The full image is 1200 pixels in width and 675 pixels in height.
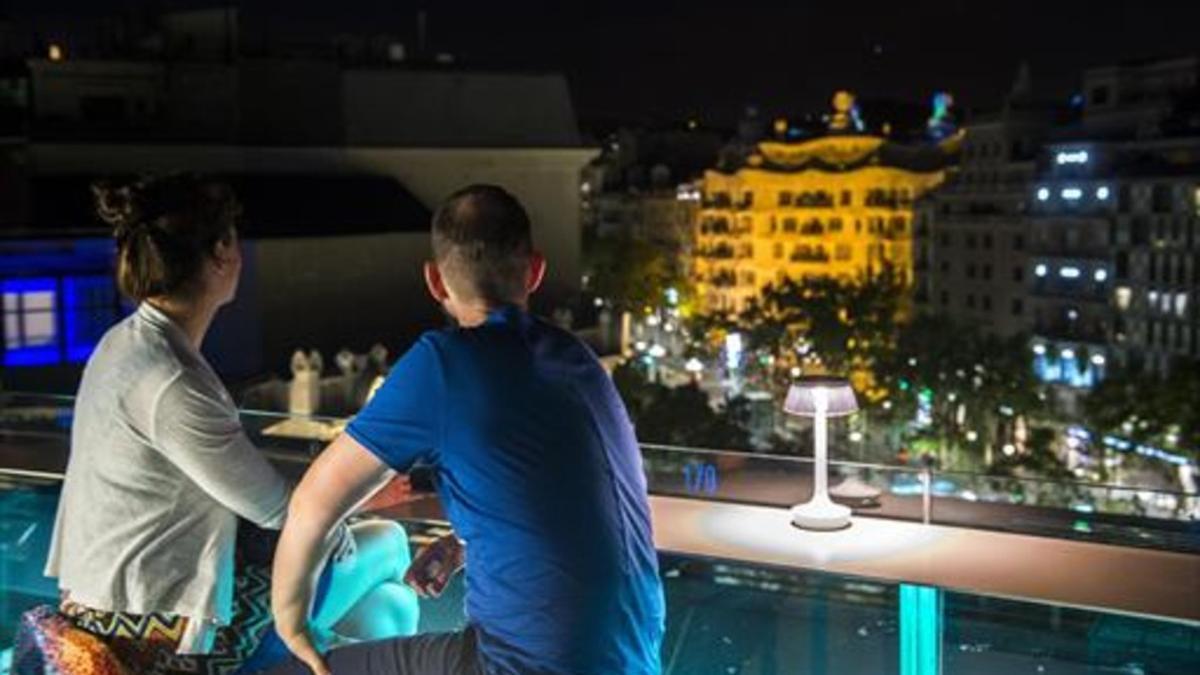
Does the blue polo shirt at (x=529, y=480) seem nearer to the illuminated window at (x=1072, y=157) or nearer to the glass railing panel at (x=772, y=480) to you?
the glass railing panel at (x=772, y=480)

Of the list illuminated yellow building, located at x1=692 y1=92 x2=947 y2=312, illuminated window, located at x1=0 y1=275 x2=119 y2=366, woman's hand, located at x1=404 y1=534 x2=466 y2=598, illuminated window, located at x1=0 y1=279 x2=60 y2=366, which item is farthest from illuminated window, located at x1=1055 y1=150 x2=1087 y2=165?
woman's hand, located at x1=404 y1=534 x2=466 y2=598

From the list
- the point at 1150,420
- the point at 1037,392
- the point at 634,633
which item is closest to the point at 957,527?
the point at 634,633

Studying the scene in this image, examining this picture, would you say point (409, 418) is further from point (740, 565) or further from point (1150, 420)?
point (1150, 420)

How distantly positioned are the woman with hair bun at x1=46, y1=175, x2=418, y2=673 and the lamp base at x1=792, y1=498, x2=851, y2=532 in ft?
5.97

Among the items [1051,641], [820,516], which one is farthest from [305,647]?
[820,516]

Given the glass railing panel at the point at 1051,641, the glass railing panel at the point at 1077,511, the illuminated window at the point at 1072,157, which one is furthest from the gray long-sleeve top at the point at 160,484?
the illuminated window at the point at 1072,157

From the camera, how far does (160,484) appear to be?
2.64 m

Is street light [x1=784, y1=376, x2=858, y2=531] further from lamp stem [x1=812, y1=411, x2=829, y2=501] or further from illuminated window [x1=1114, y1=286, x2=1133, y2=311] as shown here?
illuminated window [x1=1114, y1=286, x2=1133, y2=311]

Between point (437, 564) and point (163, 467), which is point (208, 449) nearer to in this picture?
point (163, 467)

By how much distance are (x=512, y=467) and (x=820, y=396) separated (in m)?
2.31

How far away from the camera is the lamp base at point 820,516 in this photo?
13.8 feet

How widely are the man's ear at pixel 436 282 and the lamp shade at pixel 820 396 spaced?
7.02 feet

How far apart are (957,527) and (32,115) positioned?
868 inches

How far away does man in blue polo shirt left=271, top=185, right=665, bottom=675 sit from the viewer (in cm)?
223
